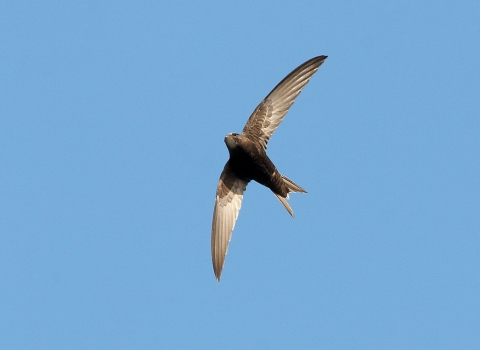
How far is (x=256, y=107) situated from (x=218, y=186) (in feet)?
4.54

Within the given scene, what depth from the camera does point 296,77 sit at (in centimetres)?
1485

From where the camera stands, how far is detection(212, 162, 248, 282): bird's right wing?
48.5ft

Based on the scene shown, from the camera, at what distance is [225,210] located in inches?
592

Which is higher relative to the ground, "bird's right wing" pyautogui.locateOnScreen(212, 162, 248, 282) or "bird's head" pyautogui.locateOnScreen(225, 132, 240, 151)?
"bird's head" pyautogui.locateOnScreen(225, 132, 240, 151)

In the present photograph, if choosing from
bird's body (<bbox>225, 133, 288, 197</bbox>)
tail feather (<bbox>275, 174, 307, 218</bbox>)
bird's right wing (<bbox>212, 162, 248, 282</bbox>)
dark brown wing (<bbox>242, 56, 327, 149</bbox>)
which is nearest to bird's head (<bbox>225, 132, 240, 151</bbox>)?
bird's body (<bbox>225, 133, 288, 197</bbox>)

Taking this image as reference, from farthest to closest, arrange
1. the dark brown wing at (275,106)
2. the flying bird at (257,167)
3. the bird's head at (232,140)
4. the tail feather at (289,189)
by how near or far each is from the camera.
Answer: the tail feather at (289,189) → the dark brown wing at (275,106) → the flying bird at (257,167) → the bird's head at (232,140)

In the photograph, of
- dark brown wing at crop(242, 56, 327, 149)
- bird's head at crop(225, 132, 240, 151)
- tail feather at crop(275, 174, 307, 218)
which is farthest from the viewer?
tail feather at crop(275, 174, 307, 218)

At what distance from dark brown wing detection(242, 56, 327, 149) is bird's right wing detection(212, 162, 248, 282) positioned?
2.30ft

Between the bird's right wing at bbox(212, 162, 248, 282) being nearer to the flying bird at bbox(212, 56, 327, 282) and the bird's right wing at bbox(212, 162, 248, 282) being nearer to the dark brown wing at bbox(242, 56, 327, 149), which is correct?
the flying bird at bbox(212, 56, 327, 282)

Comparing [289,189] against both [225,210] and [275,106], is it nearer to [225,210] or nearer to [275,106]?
[225,210]

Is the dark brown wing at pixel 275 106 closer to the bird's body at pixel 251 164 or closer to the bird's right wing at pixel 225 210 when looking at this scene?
the bird's body at pixel 251 164

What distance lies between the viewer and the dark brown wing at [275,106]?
1482 cm

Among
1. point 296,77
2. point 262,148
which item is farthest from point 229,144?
point 296,77

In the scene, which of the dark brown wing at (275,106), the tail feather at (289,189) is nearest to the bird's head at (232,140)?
the dark brown wing at (275,106)
